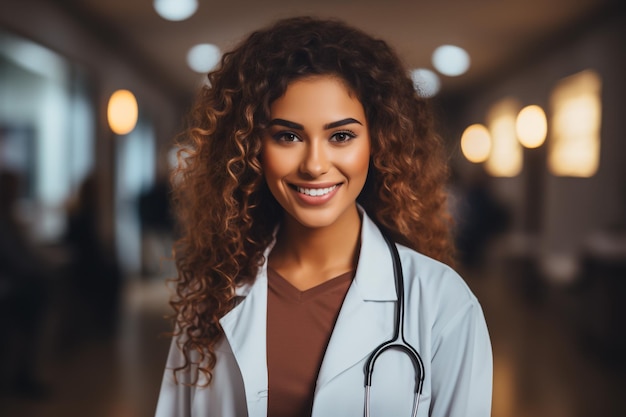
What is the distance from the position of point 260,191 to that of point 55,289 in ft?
11.9

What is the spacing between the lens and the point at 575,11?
6.02m


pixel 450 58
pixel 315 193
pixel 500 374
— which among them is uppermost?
pixel 450 58

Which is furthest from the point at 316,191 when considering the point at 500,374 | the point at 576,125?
the point at 576,125

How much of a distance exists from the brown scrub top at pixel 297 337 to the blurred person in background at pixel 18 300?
128 inches

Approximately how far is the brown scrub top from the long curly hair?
0.09m

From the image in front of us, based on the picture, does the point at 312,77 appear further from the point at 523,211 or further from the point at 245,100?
the point at 523,211

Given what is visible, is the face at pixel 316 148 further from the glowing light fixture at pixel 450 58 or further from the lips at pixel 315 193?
the glowing light fixture at pixel 450 58

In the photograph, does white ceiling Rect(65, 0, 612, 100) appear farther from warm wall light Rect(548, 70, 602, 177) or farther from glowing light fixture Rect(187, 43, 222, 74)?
warm wall light Rect(548, 70, 602, 177)

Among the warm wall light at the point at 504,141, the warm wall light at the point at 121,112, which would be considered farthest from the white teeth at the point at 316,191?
the warm wall light at the point at 504,141

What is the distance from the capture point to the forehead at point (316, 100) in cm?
115

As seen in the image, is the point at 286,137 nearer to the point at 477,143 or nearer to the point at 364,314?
the point at 364,314

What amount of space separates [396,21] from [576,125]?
2400mm

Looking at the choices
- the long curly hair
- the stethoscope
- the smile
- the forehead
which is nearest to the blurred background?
the long curly hair

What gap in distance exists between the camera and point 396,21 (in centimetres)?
620
